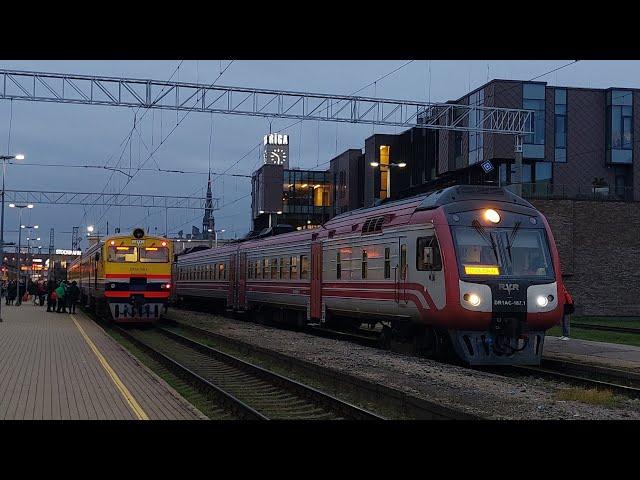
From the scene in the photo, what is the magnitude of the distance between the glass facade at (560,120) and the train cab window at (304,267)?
93.7ft

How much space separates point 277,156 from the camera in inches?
3088

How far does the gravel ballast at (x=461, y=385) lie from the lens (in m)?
10.6

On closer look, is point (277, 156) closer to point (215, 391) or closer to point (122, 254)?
point (122, 254)

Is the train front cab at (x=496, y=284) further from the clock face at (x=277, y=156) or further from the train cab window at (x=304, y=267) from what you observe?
the clock face at (x=277, y=156)

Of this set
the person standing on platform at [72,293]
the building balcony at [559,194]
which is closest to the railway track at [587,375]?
the building balcony at [559,194]

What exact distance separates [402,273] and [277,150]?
62.1 m

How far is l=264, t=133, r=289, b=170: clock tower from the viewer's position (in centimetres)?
7719

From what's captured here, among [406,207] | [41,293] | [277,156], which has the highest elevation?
[277,156]

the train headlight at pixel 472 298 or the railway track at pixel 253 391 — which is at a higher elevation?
the train headlight at pixel 472 298

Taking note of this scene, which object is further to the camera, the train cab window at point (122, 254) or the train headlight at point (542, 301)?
the train cab window at point (122, 254)

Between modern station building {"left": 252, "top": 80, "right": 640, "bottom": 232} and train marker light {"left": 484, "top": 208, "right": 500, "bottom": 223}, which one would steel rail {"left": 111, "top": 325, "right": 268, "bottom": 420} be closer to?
train marker light {"left": 484, "top": 208, "right": 500, "bottom": 223}

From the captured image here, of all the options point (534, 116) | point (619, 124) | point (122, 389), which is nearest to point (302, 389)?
point (122, 389)
